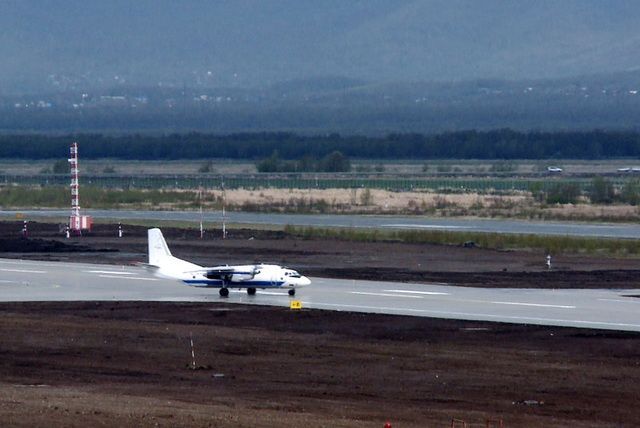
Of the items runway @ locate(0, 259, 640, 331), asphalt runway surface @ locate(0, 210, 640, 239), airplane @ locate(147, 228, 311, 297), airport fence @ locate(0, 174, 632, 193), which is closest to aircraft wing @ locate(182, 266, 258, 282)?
airplane @ locate(147, 228, 311, 297)

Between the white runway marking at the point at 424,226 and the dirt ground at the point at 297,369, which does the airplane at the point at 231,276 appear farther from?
the white runway marking at the point at 424,226

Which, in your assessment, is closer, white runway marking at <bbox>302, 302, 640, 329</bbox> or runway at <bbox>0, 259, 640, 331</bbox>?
white runway marking at <bbox>302, 302, 640, 329</bbox>

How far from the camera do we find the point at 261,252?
65812 mm

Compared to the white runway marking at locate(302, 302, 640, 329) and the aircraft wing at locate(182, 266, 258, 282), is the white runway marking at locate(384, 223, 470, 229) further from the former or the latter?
the white runway marking at locate(302, 302, 640, 329)

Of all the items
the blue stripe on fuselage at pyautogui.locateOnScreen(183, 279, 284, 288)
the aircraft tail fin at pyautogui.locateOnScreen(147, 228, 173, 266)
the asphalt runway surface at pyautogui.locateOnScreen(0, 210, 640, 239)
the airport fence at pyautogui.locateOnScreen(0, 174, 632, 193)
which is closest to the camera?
the blue stripe on fuselage at pyautogui.locateOnScreen(183, 279, 284, 288)

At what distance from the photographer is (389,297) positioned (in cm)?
4912

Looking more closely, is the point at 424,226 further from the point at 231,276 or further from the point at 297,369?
the point at 297,369

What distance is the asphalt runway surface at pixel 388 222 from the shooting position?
78.1 m

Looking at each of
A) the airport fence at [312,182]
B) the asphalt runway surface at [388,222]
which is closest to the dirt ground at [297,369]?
the asphalt runway surface at [388,222]

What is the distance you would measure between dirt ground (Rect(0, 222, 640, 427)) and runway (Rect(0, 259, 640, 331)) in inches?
69.0

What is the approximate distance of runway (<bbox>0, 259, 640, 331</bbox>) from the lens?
4388 centimetres

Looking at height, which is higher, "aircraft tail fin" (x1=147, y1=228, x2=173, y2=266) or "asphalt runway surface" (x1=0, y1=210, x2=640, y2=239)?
"aircraft tail fin" (x1=147, y1=228, x2=173, y2=266)

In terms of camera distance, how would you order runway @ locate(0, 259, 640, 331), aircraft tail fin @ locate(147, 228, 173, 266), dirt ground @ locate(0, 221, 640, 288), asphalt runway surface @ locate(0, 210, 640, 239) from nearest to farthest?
runway @ locate(0, 259, 640, 331) → aircraft tail fin @ locate(147, 228, 173, 266) → dirt ground @ locate(0, 221, 640, 288) → asphalt runway surface @ locate(0, 210, 640, 239)

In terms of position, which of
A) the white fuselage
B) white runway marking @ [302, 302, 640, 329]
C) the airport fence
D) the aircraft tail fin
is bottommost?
white runway marking @ [302, 302, 640, 329]
